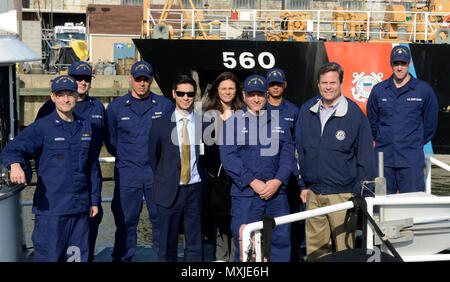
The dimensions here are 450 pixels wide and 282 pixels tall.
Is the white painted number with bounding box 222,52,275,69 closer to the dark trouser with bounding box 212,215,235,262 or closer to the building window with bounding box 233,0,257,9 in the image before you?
the dark trouser with bounding box 212,215,235,262

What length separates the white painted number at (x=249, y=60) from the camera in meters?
11.6

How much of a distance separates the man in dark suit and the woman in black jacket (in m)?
0.29

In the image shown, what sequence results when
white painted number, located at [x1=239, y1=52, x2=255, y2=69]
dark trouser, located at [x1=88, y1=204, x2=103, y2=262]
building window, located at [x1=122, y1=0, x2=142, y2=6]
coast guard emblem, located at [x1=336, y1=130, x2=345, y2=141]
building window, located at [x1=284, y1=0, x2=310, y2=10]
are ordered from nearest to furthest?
1. coast guard emblem, located at [x1=336, y1=130, x2=345, y2=141]
2. dark trouser, located at [x1=88, y1=204, x2=103, y2=262]
3. white painted number, located at [x1=239, y1=52, x2=255, y2=69]
4. building window, located at [x1=284, y1=0, x2=310, y2=10]
5. building window, located at [x1=122, y1=0, x2=142, y2=6]

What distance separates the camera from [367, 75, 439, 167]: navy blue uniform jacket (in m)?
5.15

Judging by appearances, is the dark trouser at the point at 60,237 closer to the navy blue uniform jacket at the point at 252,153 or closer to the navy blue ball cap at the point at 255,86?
the navy blue uniform jacket at the point at 252,153

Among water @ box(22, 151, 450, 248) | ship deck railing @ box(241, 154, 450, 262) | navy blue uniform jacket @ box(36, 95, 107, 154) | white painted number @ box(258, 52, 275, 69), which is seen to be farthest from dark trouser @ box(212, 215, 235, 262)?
white painted number @ box(258, 52, 275, 69)

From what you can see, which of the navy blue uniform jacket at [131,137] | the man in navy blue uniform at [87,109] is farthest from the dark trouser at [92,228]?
the navy blue uniform jacket at [131,137]

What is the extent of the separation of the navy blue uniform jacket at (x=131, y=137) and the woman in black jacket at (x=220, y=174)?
46 cm

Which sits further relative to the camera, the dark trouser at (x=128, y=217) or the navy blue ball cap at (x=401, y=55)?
the navy blue ball cap at (x=401, y=55)
